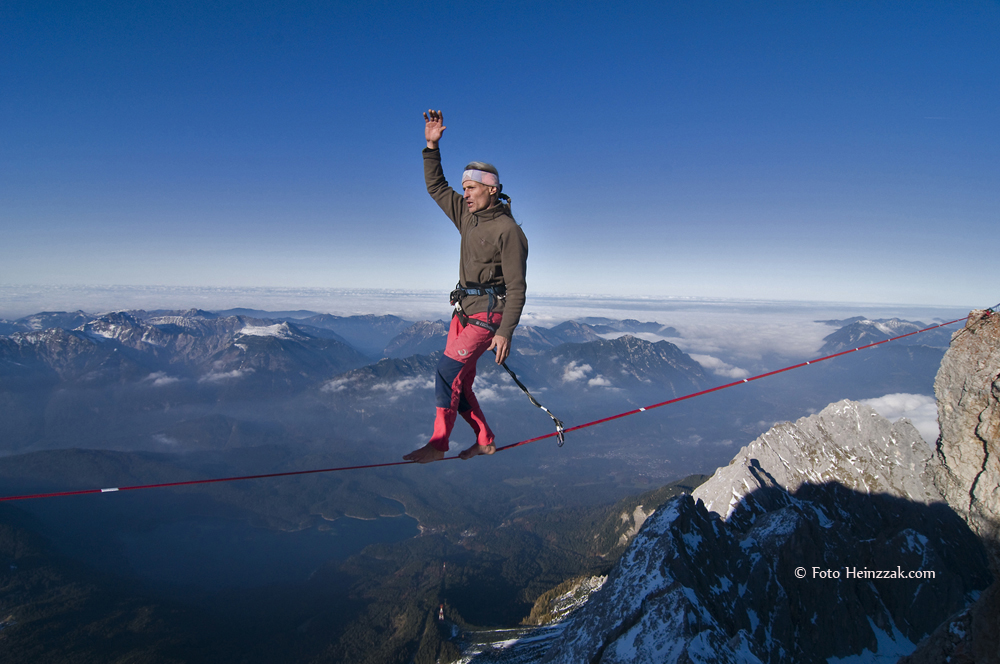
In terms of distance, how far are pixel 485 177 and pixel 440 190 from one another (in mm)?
1171

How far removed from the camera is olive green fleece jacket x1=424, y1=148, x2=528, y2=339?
6645 mm

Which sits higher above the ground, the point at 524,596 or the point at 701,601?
the point at 701,601

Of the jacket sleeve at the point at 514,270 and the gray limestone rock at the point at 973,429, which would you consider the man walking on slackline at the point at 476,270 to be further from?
the gray limestone rock at the point at 973,429

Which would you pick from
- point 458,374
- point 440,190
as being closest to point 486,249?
point 440,190

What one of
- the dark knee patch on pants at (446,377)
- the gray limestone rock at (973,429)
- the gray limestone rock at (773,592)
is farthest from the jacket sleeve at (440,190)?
the gray limestone rock at (773,592)

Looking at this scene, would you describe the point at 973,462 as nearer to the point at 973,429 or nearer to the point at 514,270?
the point at 973,429

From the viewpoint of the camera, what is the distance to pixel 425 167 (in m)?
7.54

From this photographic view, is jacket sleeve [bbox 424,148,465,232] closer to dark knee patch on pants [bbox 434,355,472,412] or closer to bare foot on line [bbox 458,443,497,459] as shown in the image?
dark knee patch on pants [bbox 434,355,472,412]

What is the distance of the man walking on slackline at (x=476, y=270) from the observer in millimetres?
6707

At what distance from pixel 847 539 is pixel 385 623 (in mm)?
157112

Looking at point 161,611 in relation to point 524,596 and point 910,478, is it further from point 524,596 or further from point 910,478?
point 910,478

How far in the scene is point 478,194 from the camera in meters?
6.80

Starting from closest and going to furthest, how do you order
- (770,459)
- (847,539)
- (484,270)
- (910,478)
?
(484,270) < (847,539) < (910,478) < (770,459)

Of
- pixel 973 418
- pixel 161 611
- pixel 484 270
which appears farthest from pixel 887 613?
pixel 161 611
